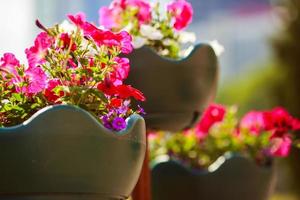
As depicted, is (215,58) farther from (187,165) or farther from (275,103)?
(275,103)

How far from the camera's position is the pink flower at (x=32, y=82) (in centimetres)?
215

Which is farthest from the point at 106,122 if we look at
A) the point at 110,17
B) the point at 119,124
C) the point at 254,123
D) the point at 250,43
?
the point at 250,43

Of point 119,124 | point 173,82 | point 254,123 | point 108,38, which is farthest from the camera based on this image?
point 254,123

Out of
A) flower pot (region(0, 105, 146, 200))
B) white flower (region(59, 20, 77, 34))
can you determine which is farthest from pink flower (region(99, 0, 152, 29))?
flower pot (region(0, 105, 146, 200))

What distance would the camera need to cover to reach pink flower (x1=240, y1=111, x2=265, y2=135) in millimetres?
3709

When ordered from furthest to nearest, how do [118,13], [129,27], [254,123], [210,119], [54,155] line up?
[210,119], [254,123], [118,13], [129,27], [54,155]

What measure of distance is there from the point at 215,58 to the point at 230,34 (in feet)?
144

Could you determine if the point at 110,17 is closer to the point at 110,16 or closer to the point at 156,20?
the point at 110,16

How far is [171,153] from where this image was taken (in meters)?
3.80

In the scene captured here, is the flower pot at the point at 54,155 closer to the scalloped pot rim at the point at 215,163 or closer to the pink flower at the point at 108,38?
the pink flower at the point at 108,38

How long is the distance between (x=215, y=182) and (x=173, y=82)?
61 cm

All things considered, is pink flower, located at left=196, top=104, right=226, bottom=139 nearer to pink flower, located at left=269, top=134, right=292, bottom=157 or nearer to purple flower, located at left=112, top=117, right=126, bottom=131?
pink flower, located at left=269, top=134, right=292, bottom=157

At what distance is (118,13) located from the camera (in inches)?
124

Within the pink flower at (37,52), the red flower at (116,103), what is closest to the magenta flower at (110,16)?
the pink flower at (37,52)
